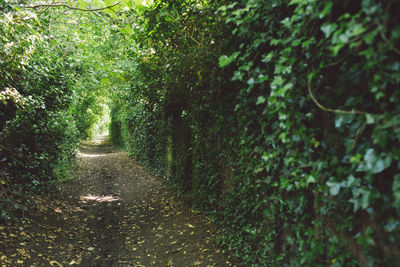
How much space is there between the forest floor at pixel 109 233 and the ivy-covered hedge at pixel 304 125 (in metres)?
0.79

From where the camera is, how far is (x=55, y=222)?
585 cm

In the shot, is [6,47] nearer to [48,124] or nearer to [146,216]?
[48,124]

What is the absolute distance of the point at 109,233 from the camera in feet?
19.2

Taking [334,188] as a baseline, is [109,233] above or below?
below

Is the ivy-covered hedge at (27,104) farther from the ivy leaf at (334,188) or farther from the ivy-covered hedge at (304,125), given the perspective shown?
the ivy leaf at (334,188)

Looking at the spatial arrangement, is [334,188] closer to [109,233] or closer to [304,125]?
[304,125]

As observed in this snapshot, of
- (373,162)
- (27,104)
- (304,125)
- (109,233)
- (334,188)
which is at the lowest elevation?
(109,233)

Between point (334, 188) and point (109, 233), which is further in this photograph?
point (109, 233)

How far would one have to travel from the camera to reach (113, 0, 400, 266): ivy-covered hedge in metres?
1.89

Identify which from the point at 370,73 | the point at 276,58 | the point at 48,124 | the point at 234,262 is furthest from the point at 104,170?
the point at 370,73

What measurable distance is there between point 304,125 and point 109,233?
515cm

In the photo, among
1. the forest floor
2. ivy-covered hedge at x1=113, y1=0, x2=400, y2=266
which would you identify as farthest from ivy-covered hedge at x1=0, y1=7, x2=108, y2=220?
ivy-covered hedge at x1=113, y1=0, x2=400, y2=266

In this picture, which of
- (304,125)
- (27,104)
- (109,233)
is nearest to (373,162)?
(304,125)

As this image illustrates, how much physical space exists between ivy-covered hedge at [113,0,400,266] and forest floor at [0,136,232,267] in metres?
0.79
